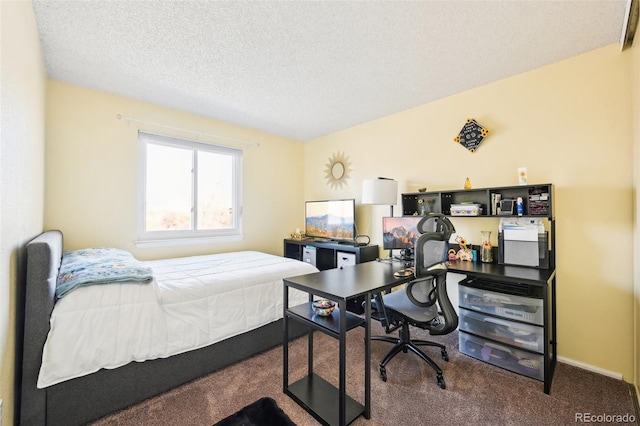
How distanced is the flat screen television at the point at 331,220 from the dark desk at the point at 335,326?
62.7 inches

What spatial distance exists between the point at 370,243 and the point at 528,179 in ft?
6.06

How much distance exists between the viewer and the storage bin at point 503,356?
1.92 meters

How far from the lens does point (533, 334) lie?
192 centimetres

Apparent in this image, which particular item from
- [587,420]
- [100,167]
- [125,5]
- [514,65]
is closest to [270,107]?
[125,5]

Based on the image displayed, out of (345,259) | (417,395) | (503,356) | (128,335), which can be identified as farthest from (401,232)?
(128,335)

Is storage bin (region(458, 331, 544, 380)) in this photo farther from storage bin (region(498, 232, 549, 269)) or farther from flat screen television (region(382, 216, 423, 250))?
flat screen television (region(382, 216, 423, 250))

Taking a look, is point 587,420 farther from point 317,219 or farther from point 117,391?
point 317,219

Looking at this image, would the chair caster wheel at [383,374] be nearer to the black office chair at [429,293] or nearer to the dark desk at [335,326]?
the black office chair at [429,293]

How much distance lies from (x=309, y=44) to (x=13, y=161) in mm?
1894

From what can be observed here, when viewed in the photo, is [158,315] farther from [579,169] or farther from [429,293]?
[579,169]

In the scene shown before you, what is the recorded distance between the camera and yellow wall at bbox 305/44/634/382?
1.99m

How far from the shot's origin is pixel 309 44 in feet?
Answer: 6.59

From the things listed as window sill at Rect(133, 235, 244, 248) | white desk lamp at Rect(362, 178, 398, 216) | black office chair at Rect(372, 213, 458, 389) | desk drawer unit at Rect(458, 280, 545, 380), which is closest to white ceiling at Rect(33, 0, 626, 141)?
white desk lamp at Rect(362, 178, 398, 216)

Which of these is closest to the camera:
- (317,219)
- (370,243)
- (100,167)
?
(100,167)
